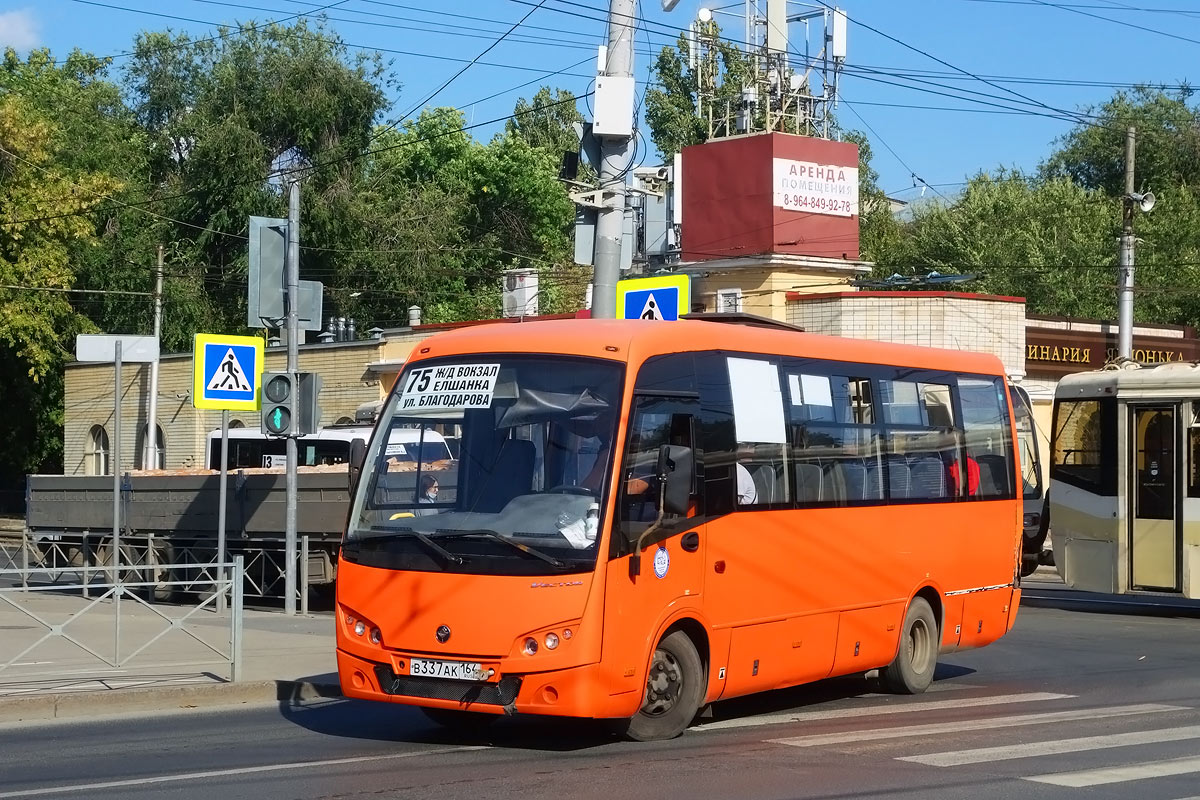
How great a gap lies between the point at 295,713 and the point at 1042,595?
15580mm

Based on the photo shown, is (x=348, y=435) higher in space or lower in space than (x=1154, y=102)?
lower

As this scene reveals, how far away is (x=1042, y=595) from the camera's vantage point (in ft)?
78.4

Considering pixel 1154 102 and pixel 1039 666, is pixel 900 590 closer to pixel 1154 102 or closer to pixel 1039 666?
pixel 1039 666

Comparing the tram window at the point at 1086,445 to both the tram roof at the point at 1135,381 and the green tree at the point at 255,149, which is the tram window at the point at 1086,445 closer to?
the tram roof at the point at 1135,381

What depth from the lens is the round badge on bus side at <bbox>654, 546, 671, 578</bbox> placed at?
958cm

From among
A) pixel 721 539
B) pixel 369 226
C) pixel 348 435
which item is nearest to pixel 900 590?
pixel 721 539

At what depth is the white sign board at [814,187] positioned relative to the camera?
3888 centimetres

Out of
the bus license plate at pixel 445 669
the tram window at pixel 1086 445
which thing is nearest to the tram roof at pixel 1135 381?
the tram window at pixel 1086 445

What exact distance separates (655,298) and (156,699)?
6.98 metres

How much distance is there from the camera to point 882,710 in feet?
38.6

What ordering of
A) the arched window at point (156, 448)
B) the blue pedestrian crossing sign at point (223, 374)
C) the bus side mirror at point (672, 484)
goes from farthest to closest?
the arched window at point (156, 448) < the blue pedestrian crossing sign at point (223, 374) < the bus side mirror at point (672, 484)

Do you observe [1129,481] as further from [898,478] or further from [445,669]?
[445,669]

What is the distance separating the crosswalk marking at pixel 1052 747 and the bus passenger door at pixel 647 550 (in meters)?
1.73

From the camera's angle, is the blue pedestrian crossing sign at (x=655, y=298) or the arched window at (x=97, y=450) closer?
the blue pedestrian crossing sign at (x=655, y=298)
